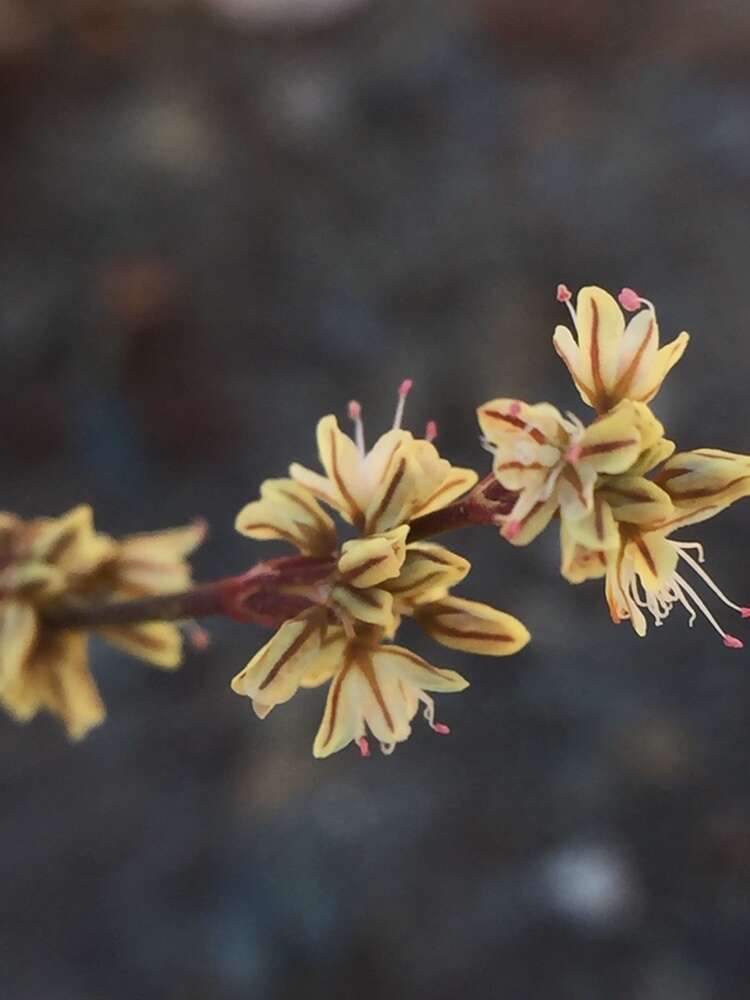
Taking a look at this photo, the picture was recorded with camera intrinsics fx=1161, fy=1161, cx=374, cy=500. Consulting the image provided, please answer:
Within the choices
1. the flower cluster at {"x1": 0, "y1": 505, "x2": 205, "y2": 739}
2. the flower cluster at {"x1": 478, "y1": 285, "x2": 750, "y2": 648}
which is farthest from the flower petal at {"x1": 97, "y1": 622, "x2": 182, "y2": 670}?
the flower cluster at {"x1": 478, "y1": 285, "x2": 750, "y2": 648}

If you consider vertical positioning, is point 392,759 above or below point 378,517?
above

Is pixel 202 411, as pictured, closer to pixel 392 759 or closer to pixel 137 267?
pixel 137 267

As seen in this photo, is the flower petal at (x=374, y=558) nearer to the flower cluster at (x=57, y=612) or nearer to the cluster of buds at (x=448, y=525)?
the cluster of buds at (x=448, y=525)

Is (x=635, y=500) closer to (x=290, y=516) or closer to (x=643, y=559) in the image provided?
(x=643, y=559)

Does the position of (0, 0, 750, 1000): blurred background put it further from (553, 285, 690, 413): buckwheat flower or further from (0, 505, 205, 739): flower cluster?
(553, 285, 690, 413): buckwheat flower

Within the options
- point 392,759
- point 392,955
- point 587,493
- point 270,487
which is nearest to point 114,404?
point 392,759

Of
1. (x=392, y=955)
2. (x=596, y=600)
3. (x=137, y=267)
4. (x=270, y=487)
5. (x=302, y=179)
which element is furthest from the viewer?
(x=302, y=179)
